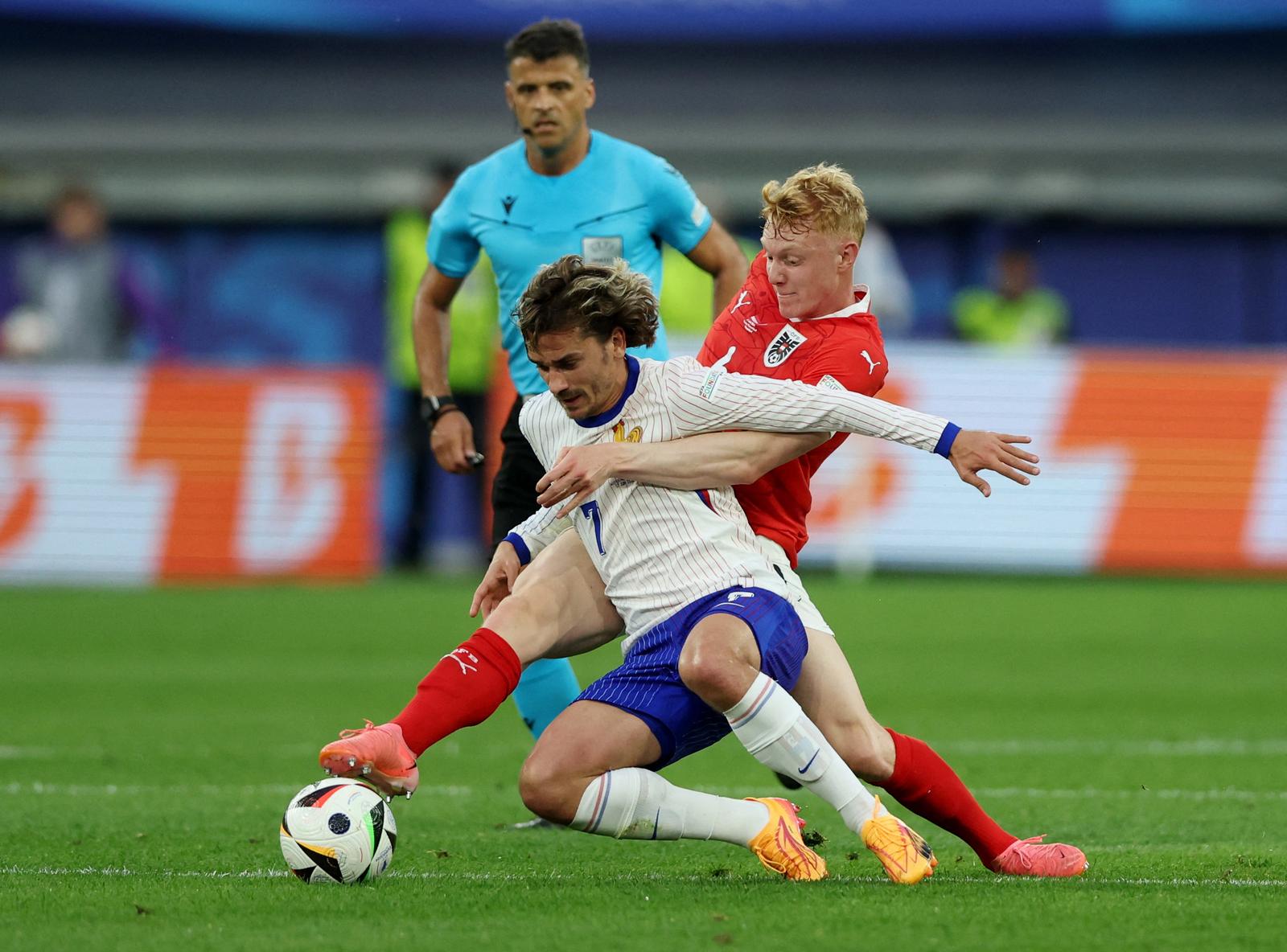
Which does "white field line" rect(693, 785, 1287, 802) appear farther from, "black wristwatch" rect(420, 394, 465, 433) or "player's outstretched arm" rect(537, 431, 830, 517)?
A: "player's outstretched arm" rect(537, 431, 830, 517)

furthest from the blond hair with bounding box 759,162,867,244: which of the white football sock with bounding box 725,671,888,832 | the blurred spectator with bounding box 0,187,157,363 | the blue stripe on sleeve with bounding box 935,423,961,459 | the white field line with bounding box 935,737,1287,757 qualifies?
the blurred spectator with bounding box 0,187,157,363

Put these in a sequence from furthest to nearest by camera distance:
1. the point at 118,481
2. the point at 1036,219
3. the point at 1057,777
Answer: the point at 1036,219
the point at 118,481
the point at 1057,777

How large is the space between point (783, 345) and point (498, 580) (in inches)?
39.0

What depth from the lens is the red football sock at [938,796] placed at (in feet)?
15.9

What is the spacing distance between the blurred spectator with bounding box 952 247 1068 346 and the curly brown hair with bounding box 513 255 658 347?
10312 mm

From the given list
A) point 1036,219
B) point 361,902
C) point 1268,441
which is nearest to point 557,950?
point 361,902

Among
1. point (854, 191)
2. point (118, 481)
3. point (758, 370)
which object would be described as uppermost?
point (854, 191)

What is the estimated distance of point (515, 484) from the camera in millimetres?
6137

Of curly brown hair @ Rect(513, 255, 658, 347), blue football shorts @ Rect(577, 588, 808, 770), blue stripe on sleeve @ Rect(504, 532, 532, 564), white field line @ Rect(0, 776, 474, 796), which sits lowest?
white field line @ Rect(0, 776, 474, 796)

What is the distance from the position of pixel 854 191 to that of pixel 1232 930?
209cm

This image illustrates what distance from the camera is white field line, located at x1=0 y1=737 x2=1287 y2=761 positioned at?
7188 millimetres

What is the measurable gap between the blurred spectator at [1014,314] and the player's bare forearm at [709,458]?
33.7 feet

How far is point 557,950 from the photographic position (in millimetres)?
3918

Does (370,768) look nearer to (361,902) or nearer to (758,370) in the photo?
(361,902)
